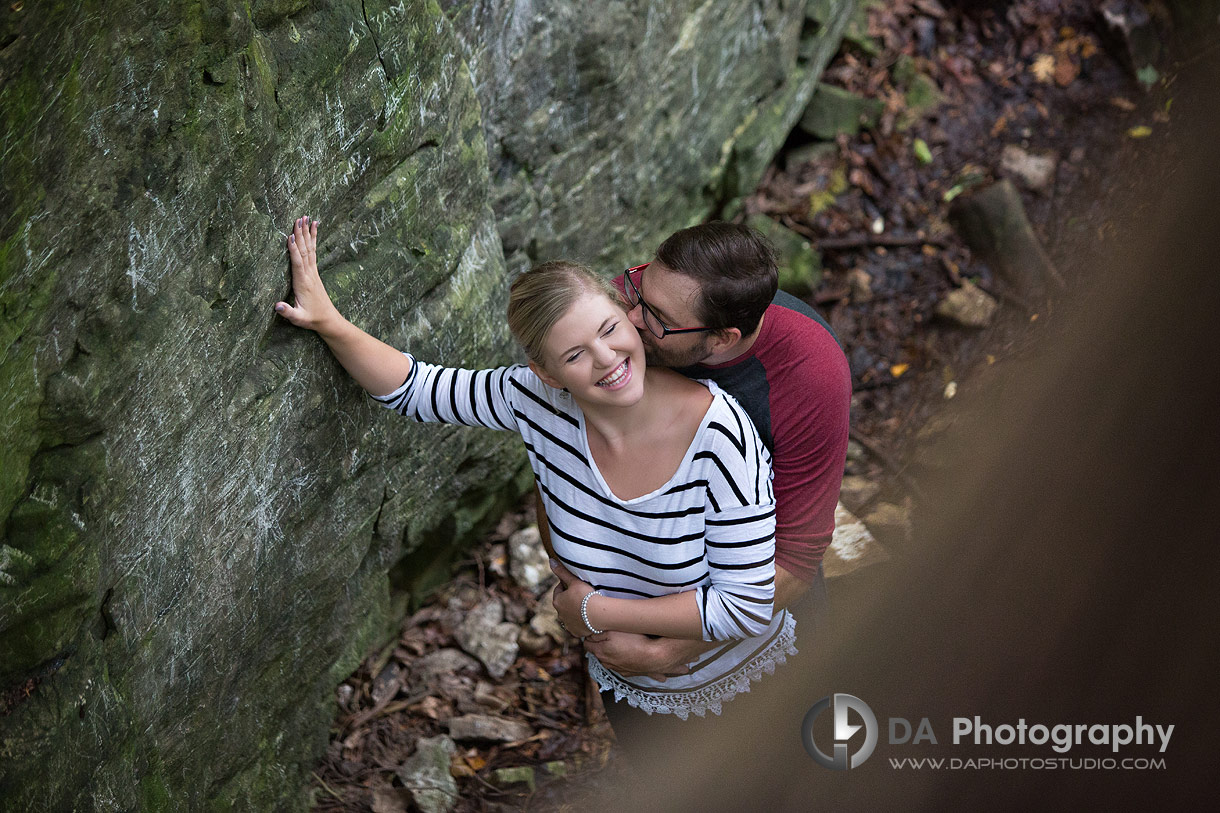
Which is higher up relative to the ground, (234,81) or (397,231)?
(234,81)

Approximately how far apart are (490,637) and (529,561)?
Answer: 1.37 ft

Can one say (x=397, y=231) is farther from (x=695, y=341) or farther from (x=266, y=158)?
(x=695, y=341)

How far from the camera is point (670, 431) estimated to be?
2.36 meters

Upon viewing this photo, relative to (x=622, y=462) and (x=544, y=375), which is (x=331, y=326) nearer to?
(x=544, y=375)

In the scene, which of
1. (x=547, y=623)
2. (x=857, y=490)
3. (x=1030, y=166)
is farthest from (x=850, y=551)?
(x=1030, y=166)

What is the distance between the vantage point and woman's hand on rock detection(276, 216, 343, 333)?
8.11 ft

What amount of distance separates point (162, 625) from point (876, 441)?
12.1 feet

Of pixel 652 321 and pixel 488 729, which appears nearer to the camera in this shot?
pixel 652 321

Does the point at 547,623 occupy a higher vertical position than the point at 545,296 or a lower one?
lower

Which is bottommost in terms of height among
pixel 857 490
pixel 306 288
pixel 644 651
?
pixel 857 490

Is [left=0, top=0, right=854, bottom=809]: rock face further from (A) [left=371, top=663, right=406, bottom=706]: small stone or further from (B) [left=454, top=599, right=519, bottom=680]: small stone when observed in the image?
(B) [left=454, top=599, right=519, bottom=680]: small stone

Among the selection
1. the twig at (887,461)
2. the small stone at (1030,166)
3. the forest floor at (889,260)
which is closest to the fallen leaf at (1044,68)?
the forest floor at (889,260)

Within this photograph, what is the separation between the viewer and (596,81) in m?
3.98

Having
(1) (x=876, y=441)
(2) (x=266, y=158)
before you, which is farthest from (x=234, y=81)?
(1) (x=876, y=441)
